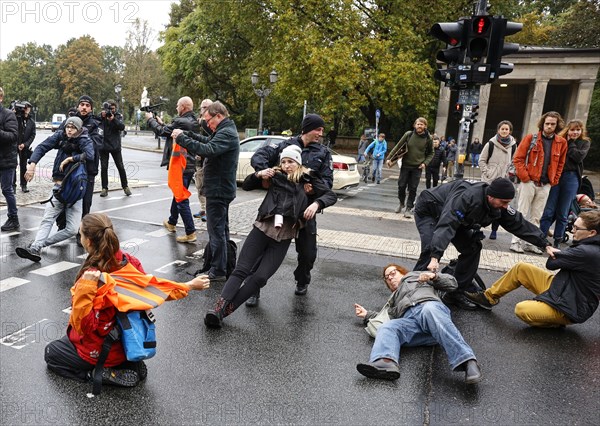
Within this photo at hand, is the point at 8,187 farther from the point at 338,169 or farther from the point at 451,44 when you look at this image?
the point at 338,169

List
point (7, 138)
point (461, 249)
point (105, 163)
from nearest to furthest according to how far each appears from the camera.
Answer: point (461, 249) < point (7, 138) < point (105, 163)

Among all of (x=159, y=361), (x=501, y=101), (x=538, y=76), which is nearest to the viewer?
(x=159, y=361)

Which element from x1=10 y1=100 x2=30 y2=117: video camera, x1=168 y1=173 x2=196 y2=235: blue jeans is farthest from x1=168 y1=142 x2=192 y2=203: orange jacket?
x1=10 y1=100 x2=30 y2=117: video camera

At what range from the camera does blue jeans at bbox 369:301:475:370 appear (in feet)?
11.5

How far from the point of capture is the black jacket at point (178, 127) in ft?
18.2

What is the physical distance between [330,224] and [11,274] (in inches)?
220

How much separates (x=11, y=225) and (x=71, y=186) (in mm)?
1924

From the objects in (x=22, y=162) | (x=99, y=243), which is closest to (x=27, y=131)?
(x=22, y=162)

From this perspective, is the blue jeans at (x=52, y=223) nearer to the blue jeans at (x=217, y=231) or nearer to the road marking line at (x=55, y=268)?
the road marking line at (x=55, y=268)

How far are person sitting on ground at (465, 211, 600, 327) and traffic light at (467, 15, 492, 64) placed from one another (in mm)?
3363

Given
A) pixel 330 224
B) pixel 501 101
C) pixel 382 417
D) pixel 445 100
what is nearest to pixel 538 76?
pixel 445 100

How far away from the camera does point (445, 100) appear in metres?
28.8

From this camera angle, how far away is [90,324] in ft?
10.1

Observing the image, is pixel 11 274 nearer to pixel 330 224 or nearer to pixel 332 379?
pixel 332 379
